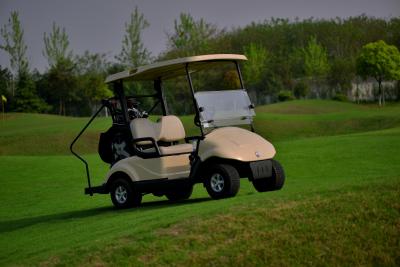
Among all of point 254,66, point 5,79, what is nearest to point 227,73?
point 254,66

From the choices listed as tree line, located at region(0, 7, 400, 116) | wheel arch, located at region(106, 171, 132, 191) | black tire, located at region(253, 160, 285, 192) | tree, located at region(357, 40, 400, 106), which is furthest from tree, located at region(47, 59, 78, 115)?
black tire, located at region(253, 160, 285, 192)

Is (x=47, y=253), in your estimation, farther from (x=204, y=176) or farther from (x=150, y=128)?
(x=150, y=128)

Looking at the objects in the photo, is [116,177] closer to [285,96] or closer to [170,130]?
[170,130]

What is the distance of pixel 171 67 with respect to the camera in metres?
13.9

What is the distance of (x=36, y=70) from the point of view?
88688 mm

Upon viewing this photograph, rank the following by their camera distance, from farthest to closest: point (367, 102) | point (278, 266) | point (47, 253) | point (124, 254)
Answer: point (367, 102), point (47, 253), point (124, 254), point (278, 266)

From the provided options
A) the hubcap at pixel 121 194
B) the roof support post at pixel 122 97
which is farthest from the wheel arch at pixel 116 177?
the roof support post at pixel 122 97

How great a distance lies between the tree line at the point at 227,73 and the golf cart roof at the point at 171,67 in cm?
5487

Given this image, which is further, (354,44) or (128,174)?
(354,44)

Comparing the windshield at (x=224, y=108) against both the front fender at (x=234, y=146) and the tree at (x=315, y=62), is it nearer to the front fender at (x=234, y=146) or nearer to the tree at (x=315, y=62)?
the front fender at (x=234, y=146)

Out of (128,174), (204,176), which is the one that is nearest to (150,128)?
(128,174)

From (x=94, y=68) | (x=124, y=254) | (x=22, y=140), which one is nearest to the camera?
(x=124, y=254)

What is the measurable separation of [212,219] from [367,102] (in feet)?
229

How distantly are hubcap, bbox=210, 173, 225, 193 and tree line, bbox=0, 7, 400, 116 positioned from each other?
57116 millimetres
